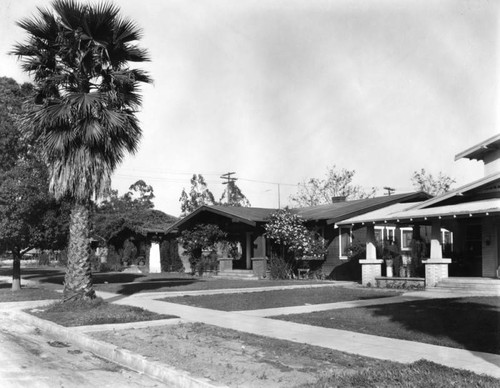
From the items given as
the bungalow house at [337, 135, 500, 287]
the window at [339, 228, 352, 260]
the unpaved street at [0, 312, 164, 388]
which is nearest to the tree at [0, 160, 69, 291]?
the unpaved street at [0, 312, 164, 388]

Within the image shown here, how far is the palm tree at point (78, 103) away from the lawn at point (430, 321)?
21.1 ft

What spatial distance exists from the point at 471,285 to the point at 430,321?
280 inches

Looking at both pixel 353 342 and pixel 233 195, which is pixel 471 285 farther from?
pixel 233 195

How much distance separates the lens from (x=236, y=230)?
99.2 feet

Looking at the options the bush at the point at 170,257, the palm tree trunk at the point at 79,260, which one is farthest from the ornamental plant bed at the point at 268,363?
the bush at the point at 170,257

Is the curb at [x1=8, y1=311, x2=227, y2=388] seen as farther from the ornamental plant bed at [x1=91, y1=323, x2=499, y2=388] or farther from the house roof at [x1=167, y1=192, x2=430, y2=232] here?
the house roof at [x1=167, y1=192, x2=430, y2=232]

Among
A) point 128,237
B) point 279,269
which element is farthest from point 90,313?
point 128,237

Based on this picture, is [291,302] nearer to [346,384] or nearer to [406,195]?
[346,384]

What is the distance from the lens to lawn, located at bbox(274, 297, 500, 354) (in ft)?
30.3

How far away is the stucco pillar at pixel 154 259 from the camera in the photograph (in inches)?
1473

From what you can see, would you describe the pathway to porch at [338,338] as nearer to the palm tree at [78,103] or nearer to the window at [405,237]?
the palm tree at [78,103]

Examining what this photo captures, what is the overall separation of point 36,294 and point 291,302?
31.0 feet

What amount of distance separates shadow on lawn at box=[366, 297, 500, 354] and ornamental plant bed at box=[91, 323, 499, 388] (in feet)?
7.03

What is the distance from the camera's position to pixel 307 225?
2734cm
